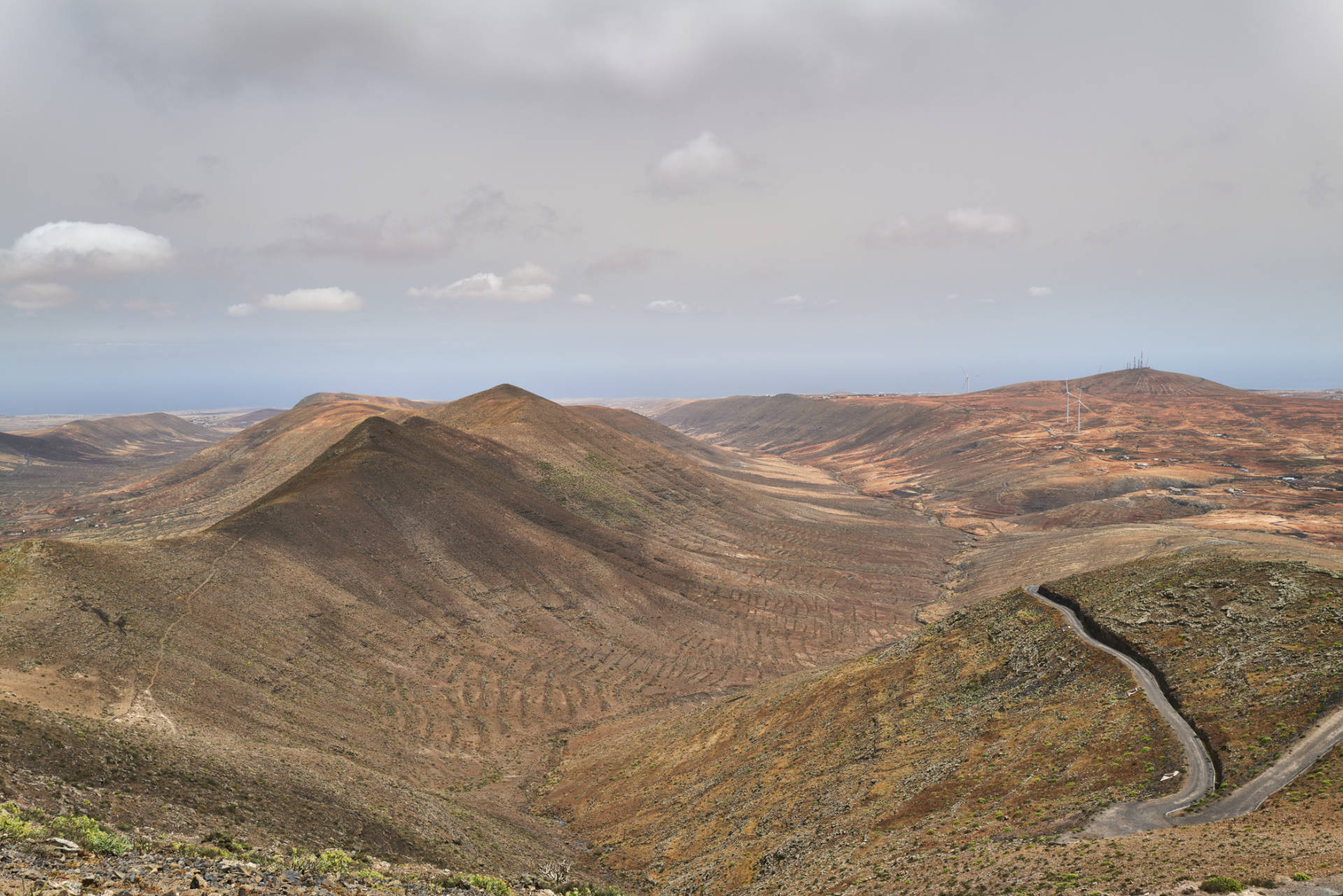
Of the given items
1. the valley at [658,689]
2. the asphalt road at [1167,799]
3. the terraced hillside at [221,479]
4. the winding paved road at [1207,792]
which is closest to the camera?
the winding paved road at [1207,792]

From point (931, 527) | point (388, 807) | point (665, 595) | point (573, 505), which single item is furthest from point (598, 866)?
point (931, 527)

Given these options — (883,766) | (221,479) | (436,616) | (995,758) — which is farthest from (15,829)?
(221,479)

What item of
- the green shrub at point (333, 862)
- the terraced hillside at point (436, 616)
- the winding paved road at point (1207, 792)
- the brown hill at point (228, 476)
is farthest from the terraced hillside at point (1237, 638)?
the brown hill at point (228, 476)

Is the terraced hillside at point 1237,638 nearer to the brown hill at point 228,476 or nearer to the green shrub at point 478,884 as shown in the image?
the green shrub at point 478,884

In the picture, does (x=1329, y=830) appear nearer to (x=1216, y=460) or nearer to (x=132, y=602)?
(x=132, y=602)

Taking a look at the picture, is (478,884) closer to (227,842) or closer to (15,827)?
(227,842)

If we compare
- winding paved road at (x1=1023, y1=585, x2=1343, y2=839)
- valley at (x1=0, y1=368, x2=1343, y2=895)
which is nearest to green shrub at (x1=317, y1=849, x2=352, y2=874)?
valley at (x1=0, y1=368, x2=1343, y2=895)

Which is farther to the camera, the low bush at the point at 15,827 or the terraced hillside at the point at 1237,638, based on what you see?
the terraced hillside at the point at 1237,638
